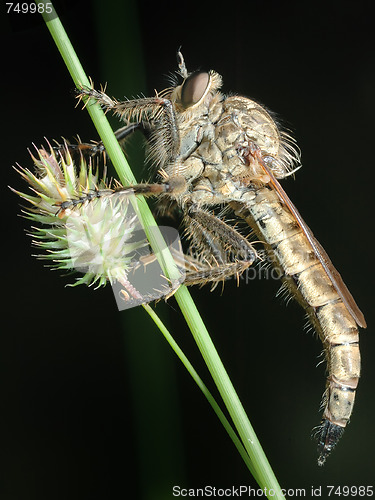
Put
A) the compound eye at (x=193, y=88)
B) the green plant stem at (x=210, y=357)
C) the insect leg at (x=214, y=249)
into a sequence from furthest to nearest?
1. the compound eye at (x=193, y=88)
2. the insect leg at (x=214, y=249)
3. the green plant stem at (x=210, y=357)

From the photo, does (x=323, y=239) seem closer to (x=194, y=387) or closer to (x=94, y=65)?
(x=194, y=387)

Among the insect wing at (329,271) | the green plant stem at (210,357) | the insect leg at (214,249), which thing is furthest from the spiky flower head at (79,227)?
the insect wing at (329,271)

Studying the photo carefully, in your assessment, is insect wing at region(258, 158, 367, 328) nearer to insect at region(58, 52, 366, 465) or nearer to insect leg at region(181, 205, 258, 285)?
insect at region(58, 52, 366, 465)

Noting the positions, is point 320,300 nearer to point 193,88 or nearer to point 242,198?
point 242,198

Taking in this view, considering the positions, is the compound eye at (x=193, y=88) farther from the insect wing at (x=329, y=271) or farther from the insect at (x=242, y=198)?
the insect wing at (x=329, y=271)

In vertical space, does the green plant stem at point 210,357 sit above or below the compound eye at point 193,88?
below

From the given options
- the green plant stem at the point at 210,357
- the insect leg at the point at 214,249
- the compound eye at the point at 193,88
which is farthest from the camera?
the compound eye at the point at 193,88

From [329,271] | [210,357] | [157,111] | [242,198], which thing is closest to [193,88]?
[157,111]

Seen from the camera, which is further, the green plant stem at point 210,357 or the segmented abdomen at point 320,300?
the segmented abdomen at point 320,300
